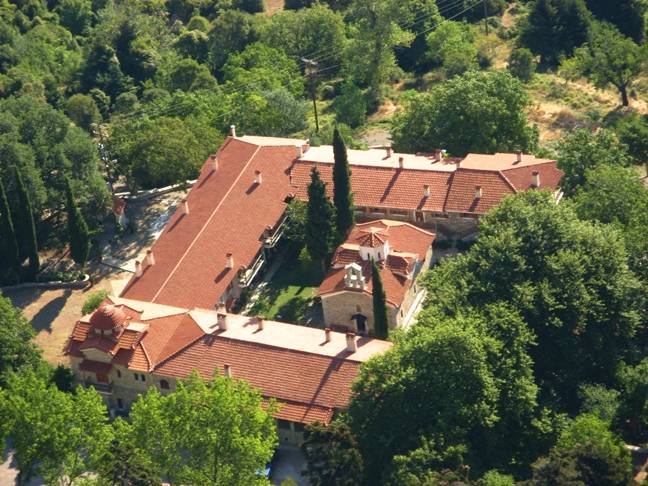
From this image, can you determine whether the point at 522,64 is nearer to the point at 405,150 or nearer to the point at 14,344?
the point at 405,150

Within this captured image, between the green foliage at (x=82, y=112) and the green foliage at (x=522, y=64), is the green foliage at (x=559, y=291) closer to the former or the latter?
the green foliage at (x=522, y=64)

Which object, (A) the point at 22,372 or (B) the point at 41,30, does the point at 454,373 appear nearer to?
(A) the point at 22,372

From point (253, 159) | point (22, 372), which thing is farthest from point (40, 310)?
point (253, 159)

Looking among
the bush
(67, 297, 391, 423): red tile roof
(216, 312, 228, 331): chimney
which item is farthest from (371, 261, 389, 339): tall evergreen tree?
the bush

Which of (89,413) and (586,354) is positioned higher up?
(89,413)

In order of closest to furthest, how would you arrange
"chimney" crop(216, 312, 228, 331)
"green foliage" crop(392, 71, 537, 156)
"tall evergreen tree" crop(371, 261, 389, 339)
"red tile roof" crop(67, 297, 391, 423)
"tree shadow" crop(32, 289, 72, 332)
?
1. "red tile roof" crop(67, 297, 391, 423)
2. "tall evergreen tree" crop(371, 261, 389, 339)
3. "chimney" crop(216, 312, 228, 331)
4. "tree shadow" crop(32, 289, 72, 332)
5. "green foliage" crop(392, 71, 537, 156)

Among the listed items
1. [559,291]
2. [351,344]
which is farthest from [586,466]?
[351,344]

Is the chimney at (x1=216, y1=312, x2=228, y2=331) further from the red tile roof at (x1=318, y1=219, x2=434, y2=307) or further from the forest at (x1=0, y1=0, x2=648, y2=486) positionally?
the forest at (x1=0, y1=0, x2=648, y2=486)
